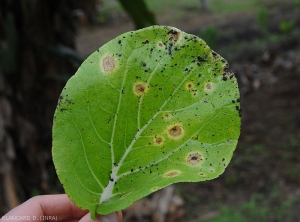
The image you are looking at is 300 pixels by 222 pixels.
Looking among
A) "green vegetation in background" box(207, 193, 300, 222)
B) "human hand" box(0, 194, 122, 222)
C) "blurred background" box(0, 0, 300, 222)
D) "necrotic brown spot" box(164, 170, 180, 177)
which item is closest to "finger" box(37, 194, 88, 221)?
"human hand" box(0, 194, 122, 222)

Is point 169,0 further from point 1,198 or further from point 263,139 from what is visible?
point 1,198

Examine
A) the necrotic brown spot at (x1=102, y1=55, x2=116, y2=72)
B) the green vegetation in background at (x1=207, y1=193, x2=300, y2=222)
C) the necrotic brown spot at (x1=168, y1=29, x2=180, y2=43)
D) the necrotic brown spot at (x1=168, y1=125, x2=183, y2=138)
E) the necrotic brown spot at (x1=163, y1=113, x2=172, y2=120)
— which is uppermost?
the necrotic brown spot at (x1=168, y1=29, x2=180, y2=43)

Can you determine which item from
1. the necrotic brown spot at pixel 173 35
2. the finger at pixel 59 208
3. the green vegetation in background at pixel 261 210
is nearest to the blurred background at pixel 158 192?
the green vegetation in background at pixel 261 210

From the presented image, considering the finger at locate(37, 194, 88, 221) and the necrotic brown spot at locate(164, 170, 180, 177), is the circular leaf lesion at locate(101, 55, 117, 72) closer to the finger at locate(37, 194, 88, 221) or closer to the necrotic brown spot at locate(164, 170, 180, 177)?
the necrotic brown spot at locate(164, 170, 180, 177)

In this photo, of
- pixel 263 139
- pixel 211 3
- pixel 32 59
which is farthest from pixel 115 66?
pixel 211 3

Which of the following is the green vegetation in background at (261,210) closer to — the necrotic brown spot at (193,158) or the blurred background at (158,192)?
the blurred background at (158,192)

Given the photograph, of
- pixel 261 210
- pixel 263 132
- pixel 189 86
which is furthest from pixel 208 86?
pixel 263 132
